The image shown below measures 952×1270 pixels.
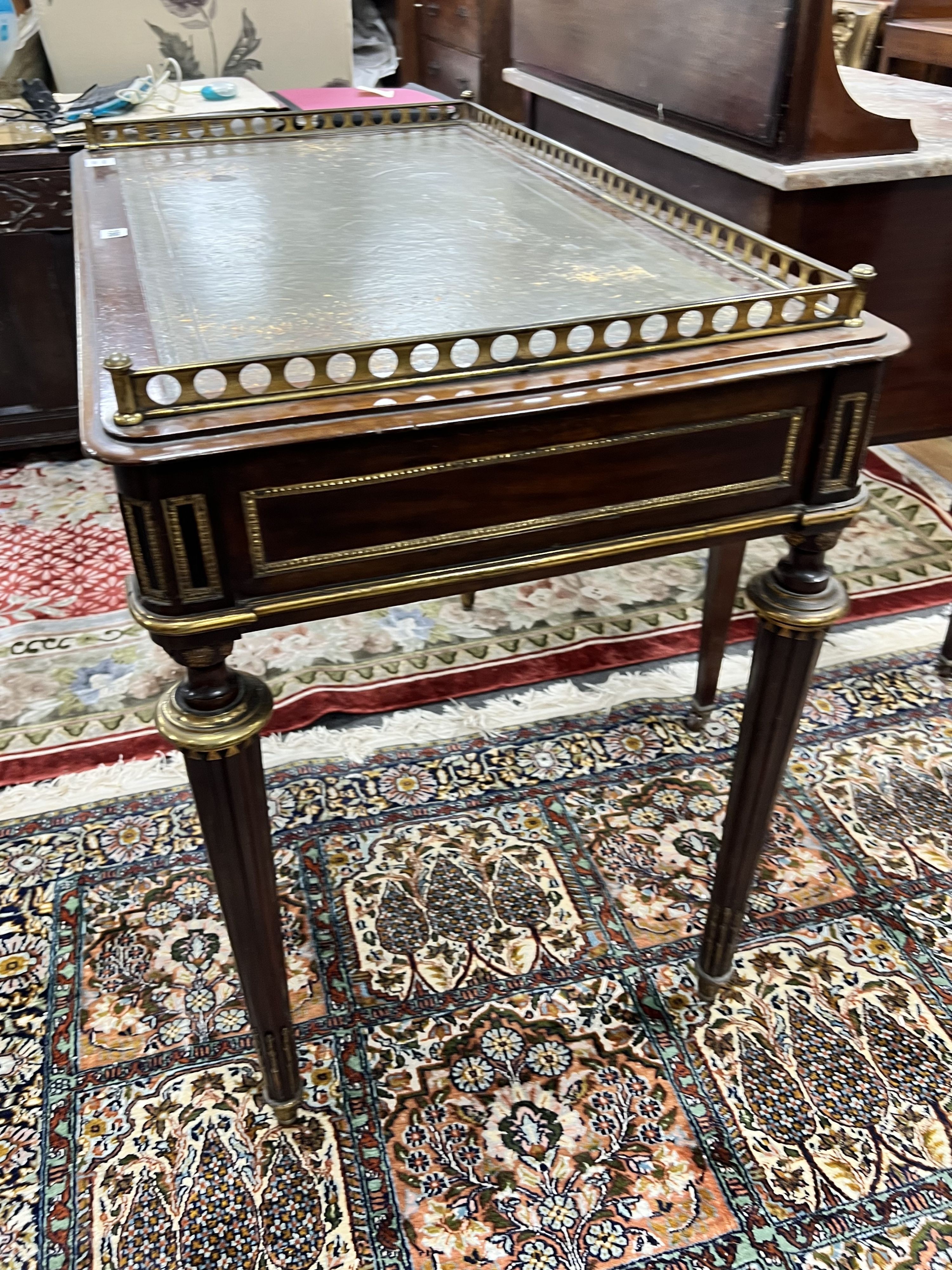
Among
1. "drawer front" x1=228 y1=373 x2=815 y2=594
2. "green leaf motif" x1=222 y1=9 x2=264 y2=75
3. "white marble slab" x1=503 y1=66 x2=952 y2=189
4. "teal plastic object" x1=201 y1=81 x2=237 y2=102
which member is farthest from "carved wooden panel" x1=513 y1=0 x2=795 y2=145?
"green leaf motif" x1=222 y1=9 x2=264 y2=75

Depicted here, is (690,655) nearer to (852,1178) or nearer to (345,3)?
(852,1178)

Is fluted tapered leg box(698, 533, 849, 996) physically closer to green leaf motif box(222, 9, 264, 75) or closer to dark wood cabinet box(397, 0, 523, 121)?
dark wood cabinet box(397, 0, 523, 121)

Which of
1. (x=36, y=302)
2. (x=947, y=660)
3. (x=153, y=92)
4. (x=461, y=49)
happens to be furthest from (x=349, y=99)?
(x=947, y=660)

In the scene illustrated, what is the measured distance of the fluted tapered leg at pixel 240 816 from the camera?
0.83m

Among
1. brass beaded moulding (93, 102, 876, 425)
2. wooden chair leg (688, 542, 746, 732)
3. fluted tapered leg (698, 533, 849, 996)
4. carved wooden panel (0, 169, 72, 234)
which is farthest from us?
carved wooden panel (0, 169, 72, 234)

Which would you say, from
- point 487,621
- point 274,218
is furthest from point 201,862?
point 274,218

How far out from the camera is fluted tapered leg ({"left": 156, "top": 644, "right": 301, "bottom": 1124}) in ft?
2.71

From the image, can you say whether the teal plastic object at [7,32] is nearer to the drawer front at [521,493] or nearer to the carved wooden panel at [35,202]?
the carved wooden panel at [35,202]

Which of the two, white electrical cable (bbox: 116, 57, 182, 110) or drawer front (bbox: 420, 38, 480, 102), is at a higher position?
white electrical cable (bbox: 116, 57, 182, 110)

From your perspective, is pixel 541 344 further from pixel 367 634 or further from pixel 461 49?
pixel 461 49

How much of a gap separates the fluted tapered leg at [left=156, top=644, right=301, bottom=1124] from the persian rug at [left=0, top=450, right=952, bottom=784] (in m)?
0.72

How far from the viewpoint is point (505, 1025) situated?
4.11 feet

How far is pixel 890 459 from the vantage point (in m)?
2.52

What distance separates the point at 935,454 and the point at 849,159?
1.55m
